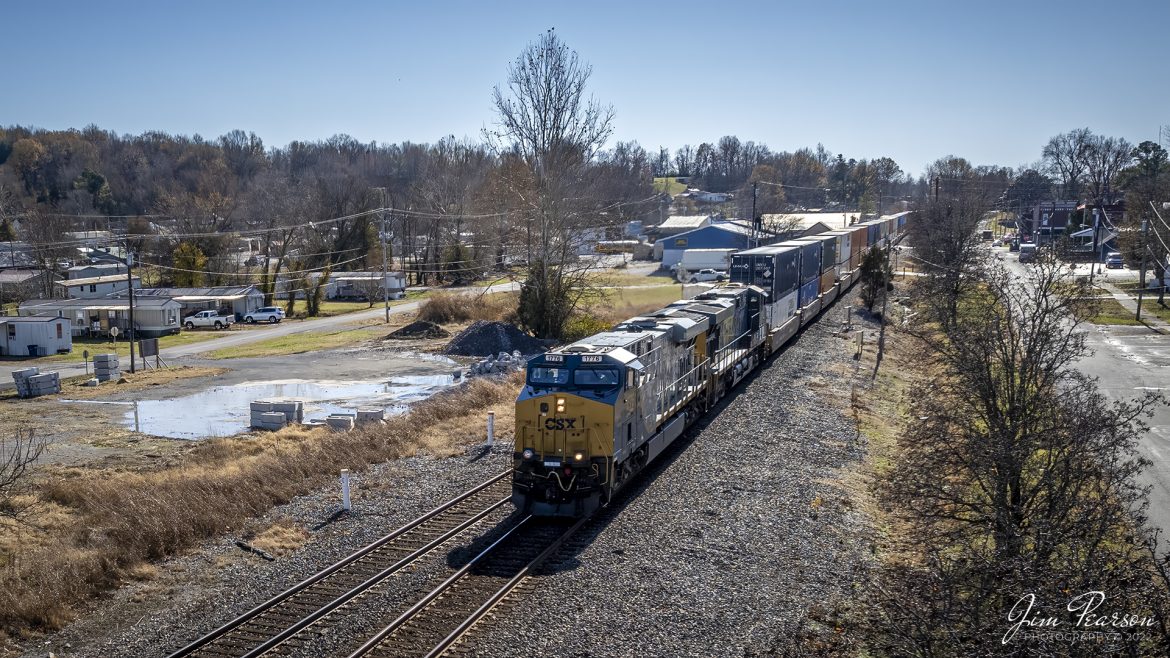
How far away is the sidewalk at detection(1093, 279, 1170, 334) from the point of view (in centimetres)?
4584

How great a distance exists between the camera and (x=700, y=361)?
22562 mm

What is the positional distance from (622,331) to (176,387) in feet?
80.1

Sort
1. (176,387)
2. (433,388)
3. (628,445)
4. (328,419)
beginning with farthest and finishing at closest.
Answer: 1. (176,387)
2. (433,388)
3. (328,419)
4. (628,445)

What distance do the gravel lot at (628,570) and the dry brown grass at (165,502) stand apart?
0.50 metres

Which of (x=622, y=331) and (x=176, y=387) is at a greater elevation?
(x=622, y=331)

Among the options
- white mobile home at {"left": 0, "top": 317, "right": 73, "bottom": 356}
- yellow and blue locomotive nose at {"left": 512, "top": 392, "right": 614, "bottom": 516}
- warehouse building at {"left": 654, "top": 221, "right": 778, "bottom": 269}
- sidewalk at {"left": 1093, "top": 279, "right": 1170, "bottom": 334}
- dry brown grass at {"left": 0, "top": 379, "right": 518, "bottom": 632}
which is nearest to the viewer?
dry brown grass at {"left": 0, "top": 379, "right": 518, "bottom": 632}

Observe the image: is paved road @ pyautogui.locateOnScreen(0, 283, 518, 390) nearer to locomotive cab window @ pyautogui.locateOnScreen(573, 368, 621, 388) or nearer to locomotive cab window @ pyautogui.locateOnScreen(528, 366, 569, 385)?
locomotive cab window @ pyautogui.locateOnScreen(528, 366, 569, 385)

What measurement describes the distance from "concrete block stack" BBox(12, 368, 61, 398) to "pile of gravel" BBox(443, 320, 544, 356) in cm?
1715

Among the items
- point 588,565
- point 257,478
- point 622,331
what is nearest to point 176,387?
point 257,478

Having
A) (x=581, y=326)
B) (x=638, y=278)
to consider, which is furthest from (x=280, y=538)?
(x=638, y=278)

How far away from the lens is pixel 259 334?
56281 millimetres

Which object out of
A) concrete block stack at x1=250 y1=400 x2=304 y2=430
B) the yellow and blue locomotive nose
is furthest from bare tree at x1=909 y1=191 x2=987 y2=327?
concrete block stack at x1=250 y1=400 x2=304 y2=430

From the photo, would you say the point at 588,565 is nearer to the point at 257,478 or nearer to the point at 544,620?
the point at 544,620

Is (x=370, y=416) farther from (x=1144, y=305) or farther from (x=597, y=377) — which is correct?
(x=1144, y=305)
